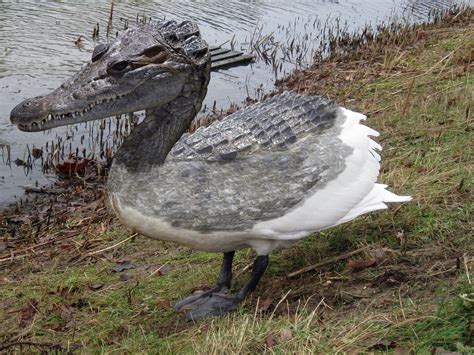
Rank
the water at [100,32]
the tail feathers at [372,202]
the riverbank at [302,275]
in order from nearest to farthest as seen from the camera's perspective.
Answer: the riverbank at [302,275] < the tail feathers at [372,202] < the water at [100,32]

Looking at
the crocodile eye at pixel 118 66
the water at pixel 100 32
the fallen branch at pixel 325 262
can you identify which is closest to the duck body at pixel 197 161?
the crocodile eye at pixel 118 66

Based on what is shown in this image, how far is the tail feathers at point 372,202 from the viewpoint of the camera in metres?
3.66

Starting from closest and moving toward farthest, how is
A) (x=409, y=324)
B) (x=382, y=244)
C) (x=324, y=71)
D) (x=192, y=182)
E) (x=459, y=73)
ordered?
(x=409, y=324), (x=192, y=182), (x=382, y=244), (x=459, y=73), (x=324, y=71)

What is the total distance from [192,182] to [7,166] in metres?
4.92

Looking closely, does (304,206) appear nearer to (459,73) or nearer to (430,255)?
(430,255)

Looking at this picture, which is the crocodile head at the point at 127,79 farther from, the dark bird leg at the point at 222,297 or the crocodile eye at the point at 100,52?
the dark bird leg at the point at 222,297

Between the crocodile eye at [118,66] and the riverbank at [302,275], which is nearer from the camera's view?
the riverbank at [302,275]

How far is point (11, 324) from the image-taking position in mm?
4203

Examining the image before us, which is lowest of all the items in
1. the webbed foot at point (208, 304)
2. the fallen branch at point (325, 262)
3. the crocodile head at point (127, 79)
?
the webbed foot at point (208, 304)

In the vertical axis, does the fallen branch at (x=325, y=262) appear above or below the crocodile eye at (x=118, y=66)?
below

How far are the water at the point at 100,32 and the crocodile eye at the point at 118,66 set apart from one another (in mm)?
4305

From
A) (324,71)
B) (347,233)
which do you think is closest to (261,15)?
(324,71)

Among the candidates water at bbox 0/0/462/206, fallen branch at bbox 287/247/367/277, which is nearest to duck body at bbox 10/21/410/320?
fallen branch at bbox 287/247/367/277

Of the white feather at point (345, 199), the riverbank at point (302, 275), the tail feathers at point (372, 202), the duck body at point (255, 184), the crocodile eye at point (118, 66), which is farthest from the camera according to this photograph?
the tail feathers at point (372, 202)
